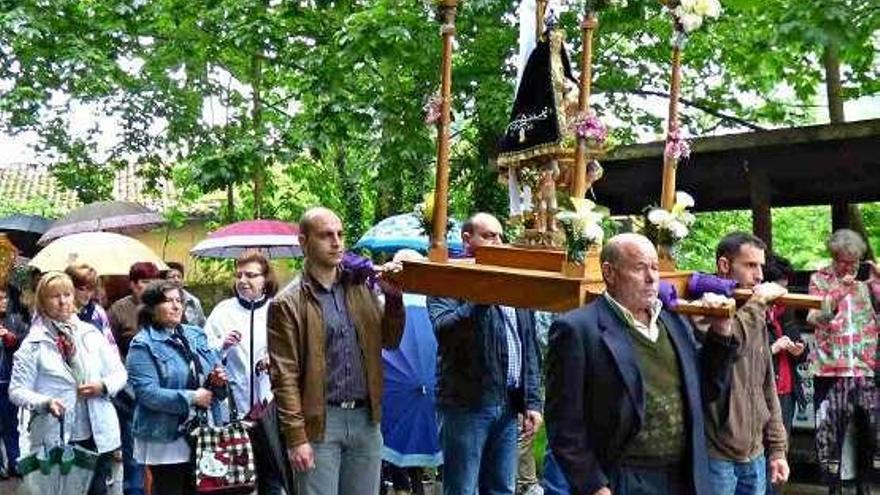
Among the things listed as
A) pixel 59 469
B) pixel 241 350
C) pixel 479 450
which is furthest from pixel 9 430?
pixel 479 450

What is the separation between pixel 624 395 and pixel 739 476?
58.4 inches

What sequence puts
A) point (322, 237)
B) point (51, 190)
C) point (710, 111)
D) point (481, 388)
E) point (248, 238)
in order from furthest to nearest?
point (51, 190) < point (710, 111) < point (248, 238) < point (481, 388) < point (322, 237)

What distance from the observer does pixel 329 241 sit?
5699mm

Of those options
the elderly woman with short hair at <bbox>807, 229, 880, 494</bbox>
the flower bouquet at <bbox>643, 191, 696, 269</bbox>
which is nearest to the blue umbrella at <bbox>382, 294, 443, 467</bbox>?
the elderly woman with short hair at <bbox>807, 229, 880, 494</bbox>

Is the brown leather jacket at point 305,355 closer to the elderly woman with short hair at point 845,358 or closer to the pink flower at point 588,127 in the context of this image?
the pink flower at point 588,127

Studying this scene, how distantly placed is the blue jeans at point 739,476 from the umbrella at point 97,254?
229 inches

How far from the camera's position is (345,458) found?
18.9ft

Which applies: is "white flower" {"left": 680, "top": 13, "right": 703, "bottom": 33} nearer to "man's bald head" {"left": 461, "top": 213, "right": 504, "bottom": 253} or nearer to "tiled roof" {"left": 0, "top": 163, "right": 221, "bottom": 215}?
"man's bald head" {"left": 461, "top": 213, "right": 504, "bottom": 253}

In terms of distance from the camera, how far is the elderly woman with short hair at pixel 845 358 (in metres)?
8.31

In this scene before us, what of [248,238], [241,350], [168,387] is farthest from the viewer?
[248,238]

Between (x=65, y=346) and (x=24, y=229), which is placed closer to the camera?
(x=65, y=346)

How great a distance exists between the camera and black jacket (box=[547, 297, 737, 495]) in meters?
4.47

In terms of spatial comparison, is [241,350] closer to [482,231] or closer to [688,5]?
[482,231]

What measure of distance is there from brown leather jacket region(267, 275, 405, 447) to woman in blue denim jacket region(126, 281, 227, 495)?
1.52 meters
